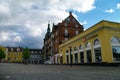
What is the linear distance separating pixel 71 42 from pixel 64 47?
7.56 m

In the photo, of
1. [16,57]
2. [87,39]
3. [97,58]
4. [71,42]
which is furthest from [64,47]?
[16,57]

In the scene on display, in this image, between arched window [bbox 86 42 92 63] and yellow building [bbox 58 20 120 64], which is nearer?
yellow building [bbox 58 20 120 64]

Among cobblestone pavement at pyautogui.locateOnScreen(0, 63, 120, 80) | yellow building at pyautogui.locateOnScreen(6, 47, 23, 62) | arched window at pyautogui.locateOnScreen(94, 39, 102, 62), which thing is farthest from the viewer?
yellow building at pyautogui.locateOnScreen(6, 47, 23, 62)

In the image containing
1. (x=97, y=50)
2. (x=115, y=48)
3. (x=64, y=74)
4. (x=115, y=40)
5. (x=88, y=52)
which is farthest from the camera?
(x=88, y=52)

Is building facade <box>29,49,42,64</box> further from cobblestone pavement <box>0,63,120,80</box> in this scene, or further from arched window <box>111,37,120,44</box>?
cobblestone pavement <box>0,63,120,80</box>

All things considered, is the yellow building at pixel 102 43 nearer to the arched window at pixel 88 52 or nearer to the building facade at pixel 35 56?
the arched window at pixel 88 52

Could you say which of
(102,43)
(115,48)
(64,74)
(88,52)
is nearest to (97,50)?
(102,43)

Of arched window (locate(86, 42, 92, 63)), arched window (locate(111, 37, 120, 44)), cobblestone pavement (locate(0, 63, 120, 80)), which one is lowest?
cobblestone pavement (locate(0, 63, 120, 80))

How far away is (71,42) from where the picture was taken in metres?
44.8

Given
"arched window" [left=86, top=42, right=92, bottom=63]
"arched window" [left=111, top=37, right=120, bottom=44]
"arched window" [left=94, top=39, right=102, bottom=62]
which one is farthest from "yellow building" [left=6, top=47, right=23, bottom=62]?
"arched window" [left=111, top=37, right=120, bottom=44]

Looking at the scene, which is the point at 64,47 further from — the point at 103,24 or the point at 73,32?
the point at 103,24

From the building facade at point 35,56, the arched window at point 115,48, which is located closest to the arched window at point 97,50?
the arched window at point 115,48

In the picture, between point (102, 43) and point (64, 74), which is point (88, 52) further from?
point (64, 74)

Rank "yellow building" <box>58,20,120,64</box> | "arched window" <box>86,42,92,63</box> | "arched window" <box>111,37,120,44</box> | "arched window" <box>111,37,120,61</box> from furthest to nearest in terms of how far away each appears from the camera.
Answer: "arched window" <box>86,42,92,63</box> → "arched window" <box>111,37,120,44</box> → "arched window" <box>111,37,120,61</box> → "yellow building" <box>58,20,120,64</box>
